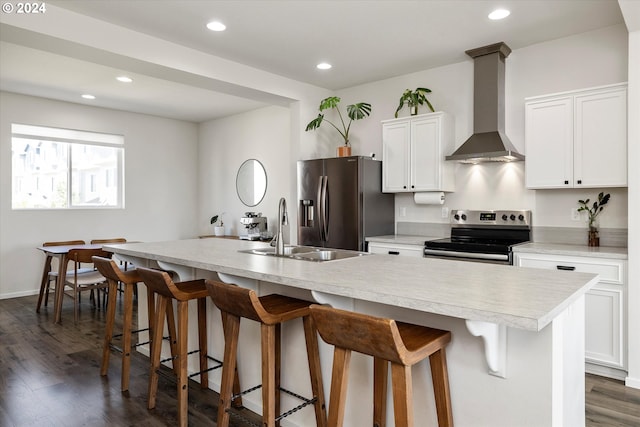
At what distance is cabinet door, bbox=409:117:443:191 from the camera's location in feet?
13.5

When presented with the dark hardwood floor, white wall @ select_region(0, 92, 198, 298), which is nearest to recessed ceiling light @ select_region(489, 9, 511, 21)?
the dark hardwood floor

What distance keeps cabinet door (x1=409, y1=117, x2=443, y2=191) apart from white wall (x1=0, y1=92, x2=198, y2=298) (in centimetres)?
456

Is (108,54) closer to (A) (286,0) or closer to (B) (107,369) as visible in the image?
(A) (286,0)

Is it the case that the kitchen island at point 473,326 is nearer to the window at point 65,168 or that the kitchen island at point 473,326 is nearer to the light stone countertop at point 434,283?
the light stone countertop at point 434,283

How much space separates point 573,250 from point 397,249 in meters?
1.47

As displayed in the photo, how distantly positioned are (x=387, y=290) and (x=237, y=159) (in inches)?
222

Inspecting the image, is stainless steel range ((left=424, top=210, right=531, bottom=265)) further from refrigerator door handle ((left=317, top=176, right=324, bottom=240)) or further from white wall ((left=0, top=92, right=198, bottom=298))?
white wall ((left=0, top=92, right=198, bottom=298))

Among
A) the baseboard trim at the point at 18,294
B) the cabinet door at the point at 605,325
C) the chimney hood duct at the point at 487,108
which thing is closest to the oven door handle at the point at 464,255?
the cabinet door at the point at 605,325

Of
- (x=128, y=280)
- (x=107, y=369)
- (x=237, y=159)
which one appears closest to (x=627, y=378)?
(x=128, y=280)

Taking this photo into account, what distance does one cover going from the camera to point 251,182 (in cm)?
661

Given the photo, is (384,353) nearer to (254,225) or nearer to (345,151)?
(345,151)

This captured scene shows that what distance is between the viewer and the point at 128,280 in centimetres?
284

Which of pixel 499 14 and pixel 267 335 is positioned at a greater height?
pixel 499 14

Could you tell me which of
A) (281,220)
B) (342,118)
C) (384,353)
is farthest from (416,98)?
(384,353)
